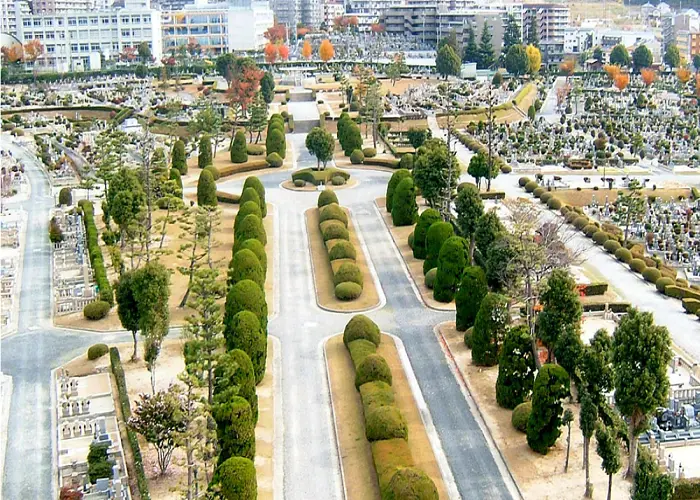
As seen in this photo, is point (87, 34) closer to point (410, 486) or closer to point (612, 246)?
point (612, 246)

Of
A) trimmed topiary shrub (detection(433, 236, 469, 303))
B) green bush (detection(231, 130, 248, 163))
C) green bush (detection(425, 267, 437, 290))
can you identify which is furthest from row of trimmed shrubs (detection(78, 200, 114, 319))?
green bush (detection(231, 130, 248, 163))

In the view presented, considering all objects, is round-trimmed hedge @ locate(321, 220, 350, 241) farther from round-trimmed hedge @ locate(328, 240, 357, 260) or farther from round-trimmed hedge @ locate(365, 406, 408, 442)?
round-trimmed hedge @ locate(365, 406, 408, 442)

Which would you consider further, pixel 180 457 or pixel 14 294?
pixel 14 294

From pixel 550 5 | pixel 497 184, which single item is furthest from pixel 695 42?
pixel 497 184

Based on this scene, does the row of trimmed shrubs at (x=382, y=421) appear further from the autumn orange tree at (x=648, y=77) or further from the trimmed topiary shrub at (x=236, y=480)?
the autumn orange tree at (x=648, y=77)

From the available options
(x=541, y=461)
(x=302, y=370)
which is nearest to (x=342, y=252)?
(x=302, y=370)

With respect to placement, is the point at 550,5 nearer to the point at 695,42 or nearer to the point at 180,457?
the point at 695,42

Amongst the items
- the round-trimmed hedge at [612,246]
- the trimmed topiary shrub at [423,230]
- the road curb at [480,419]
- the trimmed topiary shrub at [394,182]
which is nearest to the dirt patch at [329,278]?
the trimmed topiary shrub at [423,230]
